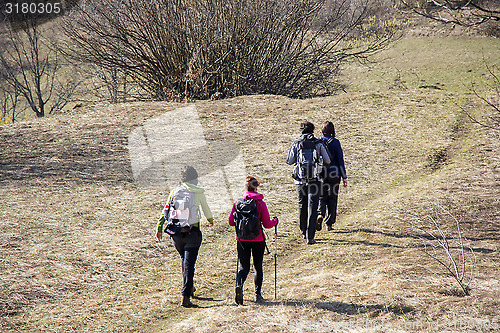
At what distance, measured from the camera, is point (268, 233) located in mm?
8438

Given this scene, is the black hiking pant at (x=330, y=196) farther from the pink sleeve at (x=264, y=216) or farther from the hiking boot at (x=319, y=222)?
the pink sleeve at (x=264, y=216)

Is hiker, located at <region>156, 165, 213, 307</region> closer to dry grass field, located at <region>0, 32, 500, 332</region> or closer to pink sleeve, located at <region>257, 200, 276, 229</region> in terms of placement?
pink sleeve, located at <region>257, 200, 276, 229</region>

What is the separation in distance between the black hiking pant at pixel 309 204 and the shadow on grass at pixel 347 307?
1.98 meters

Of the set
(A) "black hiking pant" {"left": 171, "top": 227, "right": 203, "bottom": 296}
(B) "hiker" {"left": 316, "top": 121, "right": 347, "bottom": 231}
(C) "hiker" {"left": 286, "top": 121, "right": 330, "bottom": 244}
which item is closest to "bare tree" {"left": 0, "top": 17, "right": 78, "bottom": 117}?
(B) "hiker" {"left": 316, "top": 121, "right": 347, "bottom": 231}

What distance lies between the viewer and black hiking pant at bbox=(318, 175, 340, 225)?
7.52m

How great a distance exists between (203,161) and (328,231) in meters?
5.59

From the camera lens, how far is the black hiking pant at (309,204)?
7160 mm

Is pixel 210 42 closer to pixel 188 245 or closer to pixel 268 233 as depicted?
pixel 268 233

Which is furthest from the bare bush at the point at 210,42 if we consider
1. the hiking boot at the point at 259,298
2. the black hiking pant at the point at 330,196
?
the hiking boot at the point at 259,298

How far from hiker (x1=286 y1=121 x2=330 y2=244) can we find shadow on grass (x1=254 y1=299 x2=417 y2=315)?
202cm

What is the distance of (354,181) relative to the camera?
11133mm

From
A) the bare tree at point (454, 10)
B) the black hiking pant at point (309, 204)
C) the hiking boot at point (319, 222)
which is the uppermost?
the bare tree at point (454, 10)

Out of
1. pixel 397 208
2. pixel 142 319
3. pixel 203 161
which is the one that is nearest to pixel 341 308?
pixel 142 319

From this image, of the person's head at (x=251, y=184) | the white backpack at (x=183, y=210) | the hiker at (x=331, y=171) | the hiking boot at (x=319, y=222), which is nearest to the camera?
Result: the person's head at (x=251, y=184)
